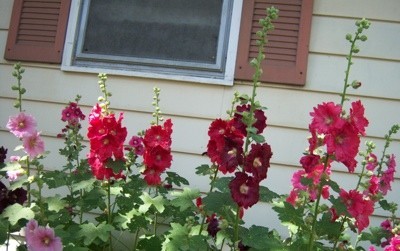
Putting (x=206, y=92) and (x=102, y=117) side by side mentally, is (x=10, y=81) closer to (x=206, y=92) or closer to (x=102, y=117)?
(x=206, y=92)

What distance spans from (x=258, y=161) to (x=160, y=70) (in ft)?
5.39

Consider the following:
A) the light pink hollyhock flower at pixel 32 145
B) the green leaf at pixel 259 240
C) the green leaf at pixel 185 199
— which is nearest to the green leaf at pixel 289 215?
the green leaf at pixel 259 240

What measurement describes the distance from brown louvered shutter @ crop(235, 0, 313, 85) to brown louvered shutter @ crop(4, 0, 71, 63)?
3.90ft

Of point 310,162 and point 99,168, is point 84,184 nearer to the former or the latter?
point 99,168

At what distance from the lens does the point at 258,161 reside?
166cm

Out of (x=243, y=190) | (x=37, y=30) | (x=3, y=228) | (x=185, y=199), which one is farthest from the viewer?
(x=37, y=30)

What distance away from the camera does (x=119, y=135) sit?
1992 millimetres

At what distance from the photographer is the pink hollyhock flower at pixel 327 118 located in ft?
5.37

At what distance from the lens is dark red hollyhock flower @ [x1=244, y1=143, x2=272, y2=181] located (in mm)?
1654

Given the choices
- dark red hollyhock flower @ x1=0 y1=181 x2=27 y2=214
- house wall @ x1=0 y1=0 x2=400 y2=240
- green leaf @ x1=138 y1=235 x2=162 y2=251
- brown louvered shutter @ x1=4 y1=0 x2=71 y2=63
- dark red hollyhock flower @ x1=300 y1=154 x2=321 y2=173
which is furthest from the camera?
brown louvered shutter @ x1=4 y1=0 x2=71 y2=63

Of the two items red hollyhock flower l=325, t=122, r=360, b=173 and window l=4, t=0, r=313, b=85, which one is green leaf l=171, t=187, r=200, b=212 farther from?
window l=4, t=0, r=313, b=85

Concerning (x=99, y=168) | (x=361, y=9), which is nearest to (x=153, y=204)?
(x=99, y=168)

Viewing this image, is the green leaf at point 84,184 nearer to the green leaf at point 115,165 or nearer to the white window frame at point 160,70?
the green leaf at point 115,165

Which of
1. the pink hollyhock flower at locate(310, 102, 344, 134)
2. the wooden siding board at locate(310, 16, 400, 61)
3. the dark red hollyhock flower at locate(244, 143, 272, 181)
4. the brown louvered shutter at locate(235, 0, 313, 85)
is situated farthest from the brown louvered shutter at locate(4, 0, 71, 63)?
the pink hollyhock flower at locate(310, 102, 344, 134)
